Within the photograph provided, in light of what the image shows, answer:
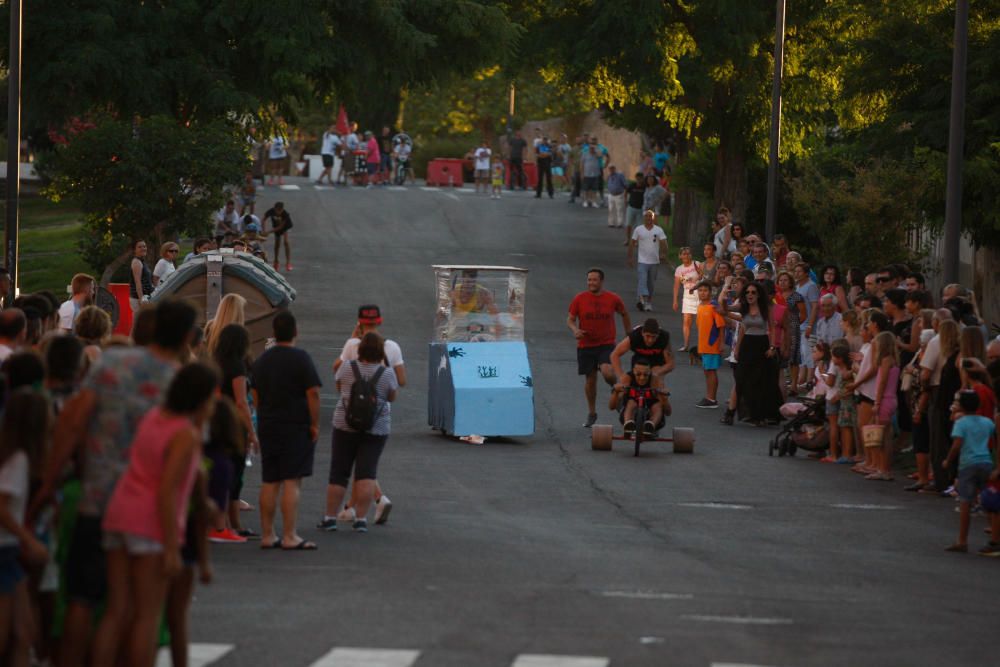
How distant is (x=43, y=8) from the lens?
3716 centimetres

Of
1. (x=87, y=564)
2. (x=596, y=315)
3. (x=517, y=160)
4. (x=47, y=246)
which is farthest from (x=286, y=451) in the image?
(x=517, y=160)

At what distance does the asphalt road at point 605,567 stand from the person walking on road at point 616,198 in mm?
25599

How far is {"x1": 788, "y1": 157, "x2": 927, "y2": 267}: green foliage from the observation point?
30375 millimetres

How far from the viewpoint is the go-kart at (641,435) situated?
2016cm

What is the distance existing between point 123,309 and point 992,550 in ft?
45.2

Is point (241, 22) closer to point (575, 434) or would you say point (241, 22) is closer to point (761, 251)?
point (761, 251)

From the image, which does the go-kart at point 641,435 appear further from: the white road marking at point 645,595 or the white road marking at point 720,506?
the white road marking at point 645,595

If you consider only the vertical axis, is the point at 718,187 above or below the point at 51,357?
above

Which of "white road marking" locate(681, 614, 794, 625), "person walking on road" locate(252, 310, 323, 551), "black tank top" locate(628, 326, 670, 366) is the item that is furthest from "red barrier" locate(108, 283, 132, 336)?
"white road marking" locate(681, 614, 794, 625)

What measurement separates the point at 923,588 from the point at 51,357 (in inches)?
251

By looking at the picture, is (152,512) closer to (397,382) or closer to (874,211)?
(397,382)

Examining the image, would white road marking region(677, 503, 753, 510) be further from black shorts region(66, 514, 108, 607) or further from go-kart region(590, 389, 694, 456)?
black shorts region(66, 514, 108, 607)

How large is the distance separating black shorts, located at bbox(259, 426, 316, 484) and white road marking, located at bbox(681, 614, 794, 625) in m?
3.39

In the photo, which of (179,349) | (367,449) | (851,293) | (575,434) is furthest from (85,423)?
(851,293)
